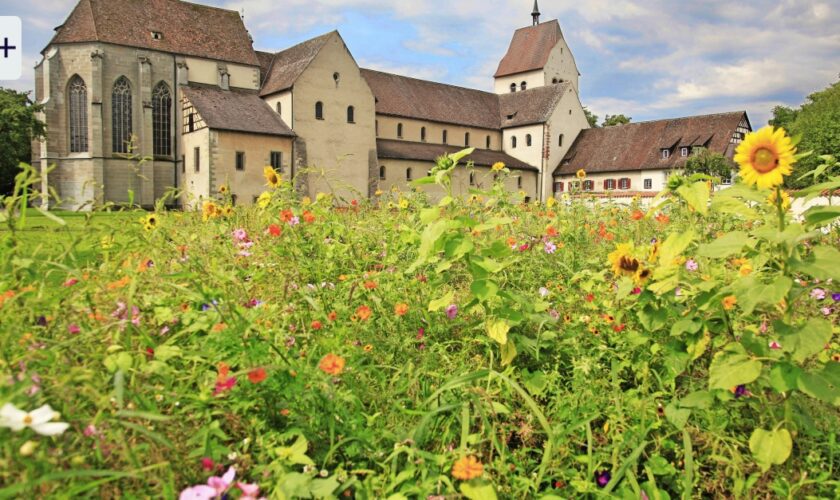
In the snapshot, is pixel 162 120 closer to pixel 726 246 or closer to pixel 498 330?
pixel 498 330

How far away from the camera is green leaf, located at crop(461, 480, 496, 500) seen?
1.56 meters

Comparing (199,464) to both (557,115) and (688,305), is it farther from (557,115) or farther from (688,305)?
(557,115)

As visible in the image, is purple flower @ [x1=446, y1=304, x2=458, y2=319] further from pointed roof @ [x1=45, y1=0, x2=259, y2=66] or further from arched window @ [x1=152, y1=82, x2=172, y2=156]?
pointed roof @ [x1=45, y1=0, x2=259, y2=66]

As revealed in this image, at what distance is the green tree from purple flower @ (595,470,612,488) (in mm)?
35110

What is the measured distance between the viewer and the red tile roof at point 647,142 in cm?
3819

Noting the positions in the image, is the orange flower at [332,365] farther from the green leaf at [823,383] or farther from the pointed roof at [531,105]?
the pointed roof at [531,105]

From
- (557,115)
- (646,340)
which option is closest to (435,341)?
(646,340)

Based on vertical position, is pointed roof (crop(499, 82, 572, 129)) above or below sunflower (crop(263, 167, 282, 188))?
above

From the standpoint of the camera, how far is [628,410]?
2234 mm

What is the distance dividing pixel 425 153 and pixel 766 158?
36.1 m

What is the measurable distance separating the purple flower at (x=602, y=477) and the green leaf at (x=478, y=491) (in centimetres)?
59

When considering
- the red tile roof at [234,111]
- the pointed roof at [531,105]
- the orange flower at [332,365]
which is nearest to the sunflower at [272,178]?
the orange flower at [332,365]

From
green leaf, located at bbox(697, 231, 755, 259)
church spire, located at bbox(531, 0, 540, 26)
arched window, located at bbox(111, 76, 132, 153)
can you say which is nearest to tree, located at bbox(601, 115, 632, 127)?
church spire, located at bbox(531, 0, 540, 26)

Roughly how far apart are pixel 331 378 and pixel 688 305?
1494 millimetres
